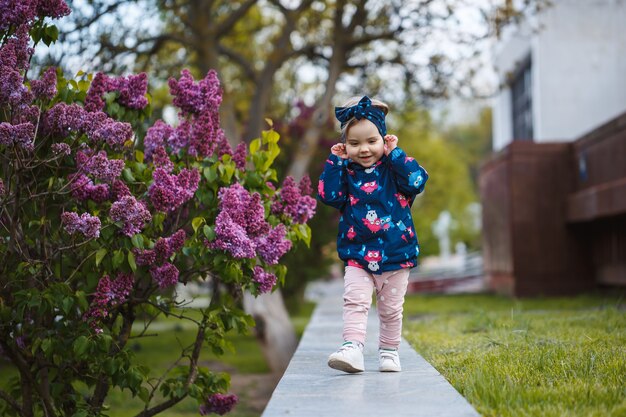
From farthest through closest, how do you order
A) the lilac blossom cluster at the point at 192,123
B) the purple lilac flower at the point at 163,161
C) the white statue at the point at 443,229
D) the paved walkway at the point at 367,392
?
1. the white statue at the point at 443,229
2. the lilac blossom cluster at the point at 192,123
3. the purple lilac flower at the point at 163,161
4. the paved walkway at the point at 367,392

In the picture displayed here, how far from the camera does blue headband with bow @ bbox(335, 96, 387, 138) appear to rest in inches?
178

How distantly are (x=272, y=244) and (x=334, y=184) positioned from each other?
1.68 ft

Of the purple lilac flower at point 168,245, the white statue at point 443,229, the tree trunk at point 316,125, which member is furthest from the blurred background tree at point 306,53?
the white statue at point 443,229

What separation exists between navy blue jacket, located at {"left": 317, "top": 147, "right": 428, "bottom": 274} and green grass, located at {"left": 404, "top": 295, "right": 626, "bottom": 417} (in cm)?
71

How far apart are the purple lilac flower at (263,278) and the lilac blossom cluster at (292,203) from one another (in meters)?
0.43

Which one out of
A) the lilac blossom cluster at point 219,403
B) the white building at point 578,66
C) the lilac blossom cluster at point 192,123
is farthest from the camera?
the white building at point 578,66

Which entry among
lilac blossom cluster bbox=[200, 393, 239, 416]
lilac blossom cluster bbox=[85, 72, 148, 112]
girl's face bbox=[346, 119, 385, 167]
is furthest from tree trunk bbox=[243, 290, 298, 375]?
girl's face bbox=[346, 119, 385, 167]

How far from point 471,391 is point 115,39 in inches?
319

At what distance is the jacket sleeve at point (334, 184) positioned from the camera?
4699mm

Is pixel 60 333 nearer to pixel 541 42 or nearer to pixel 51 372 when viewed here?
pixel 51 372

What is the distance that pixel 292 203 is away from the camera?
5070 millimetres

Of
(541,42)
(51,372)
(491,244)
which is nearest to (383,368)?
(51,372)

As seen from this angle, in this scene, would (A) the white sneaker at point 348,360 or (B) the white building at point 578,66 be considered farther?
(B) the white building at point 578,66

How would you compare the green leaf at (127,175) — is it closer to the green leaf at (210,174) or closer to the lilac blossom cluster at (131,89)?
the green leaf at (210,174)
